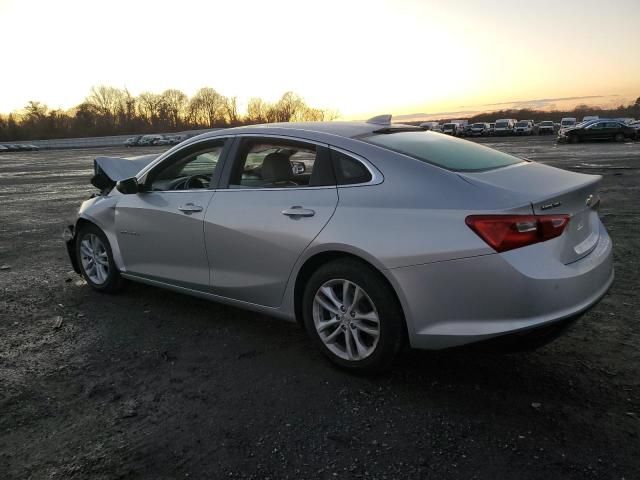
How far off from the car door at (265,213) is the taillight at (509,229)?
0.95 meters

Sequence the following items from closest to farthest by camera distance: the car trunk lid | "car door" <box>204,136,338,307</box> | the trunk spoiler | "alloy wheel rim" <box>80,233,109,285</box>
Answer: the car trunk lid
"car door" <box>204,136,338,307</box>
"alloy wheel rim" <box>80,233,109,285</box>
the trunk spoiler

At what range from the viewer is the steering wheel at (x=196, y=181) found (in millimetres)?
4309

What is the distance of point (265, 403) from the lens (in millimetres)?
3186

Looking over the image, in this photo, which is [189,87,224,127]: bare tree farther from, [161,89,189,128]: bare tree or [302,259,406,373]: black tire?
[302,259,406,373]: black tire

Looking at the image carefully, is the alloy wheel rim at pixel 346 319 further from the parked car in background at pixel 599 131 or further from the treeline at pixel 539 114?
the treeline at pixel 539 114

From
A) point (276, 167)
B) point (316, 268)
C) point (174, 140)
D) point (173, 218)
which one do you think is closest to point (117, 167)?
point (173, 218)

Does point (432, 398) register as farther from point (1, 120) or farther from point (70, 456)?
point (1, 120)

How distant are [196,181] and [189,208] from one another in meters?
0.37

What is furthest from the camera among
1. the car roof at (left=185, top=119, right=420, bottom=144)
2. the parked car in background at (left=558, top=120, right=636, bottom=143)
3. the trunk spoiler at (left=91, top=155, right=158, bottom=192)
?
the parked car in background at (left=558, top=120, right=636, bottom=143)

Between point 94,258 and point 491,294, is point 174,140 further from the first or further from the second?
point 491,294

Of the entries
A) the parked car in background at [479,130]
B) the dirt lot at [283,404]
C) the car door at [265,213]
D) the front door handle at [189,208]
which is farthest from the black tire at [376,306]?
the parked car in background at [479,130]

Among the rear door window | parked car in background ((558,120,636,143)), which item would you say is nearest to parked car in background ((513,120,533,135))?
parked car in background ((558,120,636,143))

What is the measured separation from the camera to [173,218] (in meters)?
4.35

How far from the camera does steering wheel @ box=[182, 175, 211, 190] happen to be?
14.1 ft
